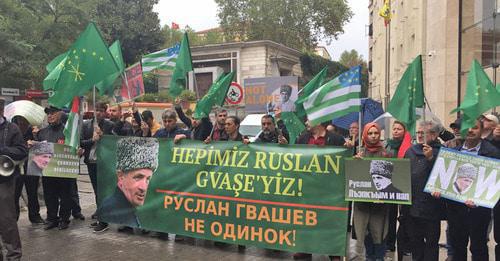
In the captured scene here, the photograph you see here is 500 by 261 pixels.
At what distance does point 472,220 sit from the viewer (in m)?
4.95

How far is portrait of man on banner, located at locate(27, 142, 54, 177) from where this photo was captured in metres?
6.90

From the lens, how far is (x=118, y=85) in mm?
8312

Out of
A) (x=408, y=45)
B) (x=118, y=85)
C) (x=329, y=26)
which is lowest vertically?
(x=118, y=85)

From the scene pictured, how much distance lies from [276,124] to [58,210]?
3823 mm

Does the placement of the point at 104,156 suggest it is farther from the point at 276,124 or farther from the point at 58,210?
the point at 276,124

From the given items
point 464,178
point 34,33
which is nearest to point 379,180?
point 464,178

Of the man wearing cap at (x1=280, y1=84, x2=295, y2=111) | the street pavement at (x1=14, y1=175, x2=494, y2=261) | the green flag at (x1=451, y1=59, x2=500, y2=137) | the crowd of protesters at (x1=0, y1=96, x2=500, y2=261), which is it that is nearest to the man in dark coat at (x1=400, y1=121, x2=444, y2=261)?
the crowd of protesters at (x1=0, y1=96, x2=500, y2=261)

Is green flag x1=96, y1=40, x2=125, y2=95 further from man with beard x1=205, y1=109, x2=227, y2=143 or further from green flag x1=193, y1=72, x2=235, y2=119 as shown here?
man with beard x1=205, y1=109, x2=227, y2=143

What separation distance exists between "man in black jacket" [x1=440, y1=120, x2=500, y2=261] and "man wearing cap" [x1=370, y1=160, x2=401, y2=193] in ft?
2.20

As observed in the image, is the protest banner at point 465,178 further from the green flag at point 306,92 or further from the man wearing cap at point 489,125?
the green flag at point 306,92

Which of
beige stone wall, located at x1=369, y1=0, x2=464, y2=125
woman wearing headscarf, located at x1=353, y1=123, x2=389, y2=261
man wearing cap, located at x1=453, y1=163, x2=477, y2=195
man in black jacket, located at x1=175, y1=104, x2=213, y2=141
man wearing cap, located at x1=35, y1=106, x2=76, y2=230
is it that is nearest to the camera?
man wearing cap, located at x1=453, y1=163, x2=477, y2=195

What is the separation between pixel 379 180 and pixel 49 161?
462 centimetres

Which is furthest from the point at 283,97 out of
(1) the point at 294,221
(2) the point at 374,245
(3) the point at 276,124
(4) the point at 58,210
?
(4) the point at 58,210

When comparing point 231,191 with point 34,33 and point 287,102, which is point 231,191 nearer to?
point 287,102
